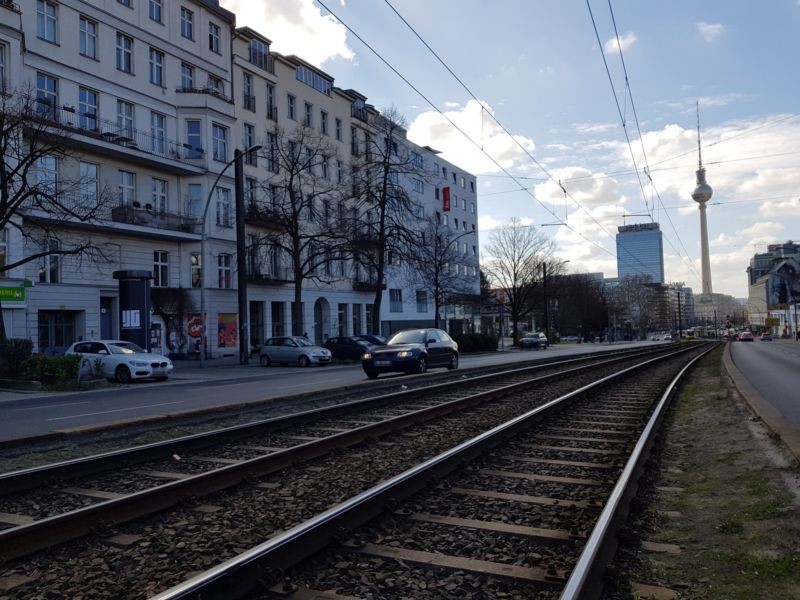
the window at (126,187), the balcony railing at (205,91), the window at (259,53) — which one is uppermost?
the window at (259,53)

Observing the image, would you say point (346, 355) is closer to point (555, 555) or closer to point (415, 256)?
point (415, 256)

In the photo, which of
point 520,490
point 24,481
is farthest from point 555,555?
point 24,481

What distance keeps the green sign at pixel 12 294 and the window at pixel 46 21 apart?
11424 mm

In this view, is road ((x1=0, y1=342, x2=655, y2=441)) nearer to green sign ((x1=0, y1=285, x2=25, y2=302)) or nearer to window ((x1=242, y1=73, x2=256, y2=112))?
green sign ((x1=0, y1=285, x2=25, y2=302))

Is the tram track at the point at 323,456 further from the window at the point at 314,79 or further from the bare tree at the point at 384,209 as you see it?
the window at the point at 314,79

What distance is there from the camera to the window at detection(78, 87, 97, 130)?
31966 millimetres

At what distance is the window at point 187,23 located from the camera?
38688 mm

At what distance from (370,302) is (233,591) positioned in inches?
2111

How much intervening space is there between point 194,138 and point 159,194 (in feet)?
13.3

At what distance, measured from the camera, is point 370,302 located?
57.2m

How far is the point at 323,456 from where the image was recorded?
7.84 meters

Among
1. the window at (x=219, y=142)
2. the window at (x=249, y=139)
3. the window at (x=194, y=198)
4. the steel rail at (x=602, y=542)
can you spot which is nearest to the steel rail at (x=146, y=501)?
the steel rail at (x=602, y=542)

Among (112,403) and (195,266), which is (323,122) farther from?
(112,403)

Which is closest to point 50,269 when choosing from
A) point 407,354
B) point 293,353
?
point 293,353
